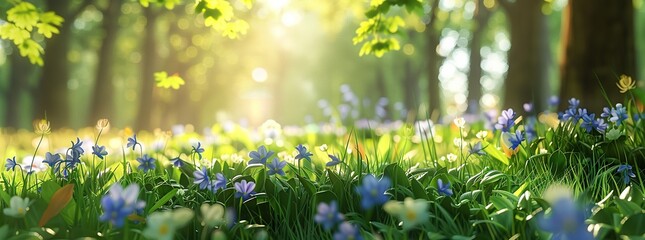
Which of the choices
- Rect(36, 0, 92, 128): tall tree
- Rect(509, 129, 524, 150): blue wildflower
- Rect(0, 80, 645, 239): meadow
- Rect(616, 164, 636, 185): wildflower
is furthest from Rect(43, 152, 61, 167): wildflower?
Rect(36, 0, 92, 128): tall tree

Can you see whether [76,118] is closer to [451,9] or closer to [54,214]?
[451,9]

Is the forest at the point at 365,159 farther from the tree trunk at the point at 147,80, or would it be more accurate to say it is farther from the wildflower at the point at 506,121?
the tree trunk at the point at 147,80

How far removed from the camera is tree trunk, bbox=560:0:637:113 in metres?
6.17

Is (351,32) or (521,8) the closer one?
(521,8)

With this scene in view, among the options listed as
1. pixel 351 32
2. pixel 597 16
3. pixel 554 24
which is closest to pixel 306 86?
pixel 351 32

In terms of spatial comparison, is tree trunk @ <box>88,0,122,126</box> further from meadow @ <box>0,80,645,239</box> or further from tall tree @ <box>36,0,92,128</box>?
meadow @ <box>0,80,645,239</box>

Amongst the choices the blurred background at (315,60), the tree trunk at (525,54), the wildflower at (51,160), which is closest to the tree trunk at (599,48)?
the blurred background at (315,60)

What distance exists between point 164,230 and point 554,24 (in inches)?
1021

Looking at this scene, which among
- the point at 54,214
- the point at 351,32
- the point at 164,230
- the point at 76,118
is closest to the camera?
the point at 164,230

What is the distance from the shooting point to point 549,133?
3.91m

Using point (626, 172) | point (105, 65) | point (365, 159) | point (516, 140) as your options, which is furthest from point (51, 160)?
point (105, 65)

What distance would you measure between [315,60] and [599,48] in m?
29.9

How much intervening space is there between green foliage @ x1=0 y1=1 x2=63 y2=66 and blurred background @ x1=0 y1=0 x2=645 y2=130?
38 cm

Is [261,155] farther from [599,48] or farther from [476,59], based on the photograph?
[476,59]
